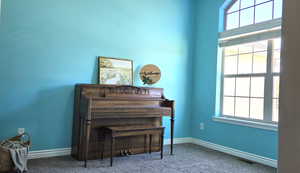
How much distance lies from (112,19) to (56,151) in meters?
2.17

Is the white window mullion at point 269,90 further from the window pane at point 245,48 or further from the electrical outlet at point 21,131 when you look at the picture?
the electrical outlet at point 21,131

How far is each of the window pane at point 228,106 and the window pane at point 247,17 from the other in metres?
1.29

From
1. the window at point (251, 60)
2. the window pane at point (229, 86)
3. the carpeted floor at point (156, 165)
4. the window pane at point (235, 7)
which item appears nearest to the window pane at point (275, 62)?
the window at point (251, 60)

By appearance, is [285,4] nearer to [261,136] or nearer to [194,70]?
[261,136]

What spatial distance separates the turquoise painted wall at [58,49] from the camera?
304cm

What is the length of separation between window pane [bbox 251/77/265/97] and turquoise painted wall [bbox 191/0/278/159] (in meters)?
0.55

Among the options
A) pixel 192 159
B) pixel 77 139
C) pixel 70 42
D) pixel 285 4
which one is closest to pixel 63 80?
pixel 70 42

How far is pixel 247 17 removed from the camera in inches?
152

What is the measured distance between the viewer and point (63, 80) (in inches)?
132

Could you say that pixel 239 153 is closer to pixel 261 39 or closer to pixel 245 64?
pixel 245 64

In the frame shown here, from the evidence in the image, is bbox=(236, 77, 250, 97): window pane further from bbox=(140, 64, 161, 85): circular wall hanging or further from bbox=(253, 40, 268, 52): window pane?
bbox=(140, 64, 161, 85): circular wall hanging

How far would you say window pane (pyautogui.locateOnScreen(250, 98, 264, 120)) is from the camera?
356 centimetres

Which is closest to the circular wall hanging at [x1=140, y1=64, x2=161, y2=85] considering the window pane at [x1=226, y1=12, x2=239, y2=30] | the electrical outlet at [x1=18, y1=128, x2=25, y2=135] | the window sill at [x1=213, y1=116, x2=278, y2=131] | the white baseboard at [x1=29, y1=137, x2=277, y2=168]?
the white baseboard at [x1=29, y1=137, x2=277, y2=168]

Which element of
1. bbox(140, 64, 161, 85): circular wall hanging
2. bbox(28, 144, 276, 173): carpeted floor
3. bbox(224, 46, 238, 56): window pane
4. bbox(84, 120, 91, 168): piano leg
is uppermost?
bbox(224, 46, 238, 56): window pane
